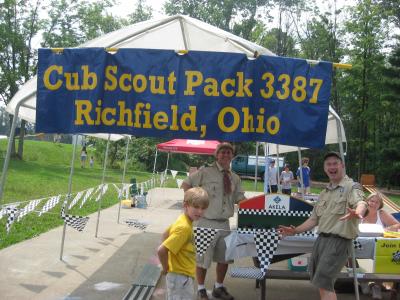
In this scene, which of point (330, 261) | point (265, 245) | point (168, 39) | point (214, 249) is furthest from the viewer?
point (168, 39)

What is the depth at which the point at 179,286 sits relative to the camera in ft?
12.9

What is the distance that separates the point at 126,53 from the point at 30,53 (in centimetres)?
4016

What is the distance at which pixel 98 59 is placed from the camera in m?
5.21

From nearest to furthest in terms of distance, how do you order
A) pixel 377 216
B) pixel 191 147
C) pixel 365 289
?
pixel 365 289 < pixel 377 216 < pixel 191 147

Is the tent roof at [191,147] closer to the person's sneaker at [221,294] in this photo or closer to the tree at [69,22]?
the person's sneaker at [221,294]

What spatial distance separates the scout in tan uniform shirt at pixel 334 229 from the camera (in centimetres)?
449

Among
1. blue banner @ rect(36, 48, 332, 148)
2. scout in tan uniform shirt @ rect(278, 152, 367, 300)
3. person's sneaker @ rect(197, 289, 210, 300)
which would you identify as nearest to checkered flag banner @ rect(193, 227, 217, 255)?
person's sneaker @ rect(197, 289, 210, 300)

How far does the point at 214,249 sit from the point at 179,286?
6.06 feet

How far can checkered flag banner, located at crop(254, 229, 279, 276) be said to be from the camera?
16.5 feet

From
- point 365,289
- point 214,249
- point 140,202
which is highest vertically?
point 214,249

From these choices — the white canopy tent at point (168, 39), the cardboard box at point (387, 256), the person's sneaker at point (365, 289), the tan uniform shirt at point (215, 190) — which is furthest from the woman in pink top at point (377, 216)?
the tan uniform shirt at point (215, 190)

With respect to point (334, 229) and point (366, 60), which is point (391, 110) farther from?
point (334, 229)

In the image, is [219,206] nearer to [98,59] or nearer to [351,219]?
[351,219]

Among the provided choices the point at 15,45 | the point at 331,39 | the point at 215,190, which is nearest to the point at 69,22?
the point at 15,45
